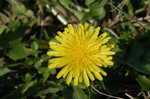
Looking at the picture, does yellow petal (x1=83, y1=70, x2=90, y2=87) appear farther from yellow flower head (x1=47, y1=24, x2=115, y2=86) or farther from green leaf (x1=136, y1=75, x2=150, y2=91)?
green leaf (x1=136, y1=75, x2=150, y2=91)

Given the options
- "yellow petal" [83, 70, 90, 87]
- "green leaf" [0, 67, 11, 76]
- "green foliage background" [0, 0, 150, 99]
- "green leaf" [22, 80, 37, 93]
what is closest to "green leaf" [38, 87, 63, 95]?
"green foliage background" [0, 0, 150, 99]

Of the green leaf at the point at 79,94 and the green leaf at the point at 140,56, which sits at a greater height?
the green leaf at the point at 140,56

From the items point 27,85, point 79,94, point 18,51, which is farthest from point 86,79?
point 18,51

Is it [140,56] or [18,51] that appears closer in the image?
[140,56]

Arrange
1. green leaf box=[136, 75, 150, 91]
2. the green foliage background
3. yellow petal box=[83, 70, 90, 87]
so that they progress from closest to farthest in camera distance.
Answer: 1. yellow petal box=[83, 70, 90, 87]
2. green leaf box=[136, 75, 150, 91]
3. the green foliage background

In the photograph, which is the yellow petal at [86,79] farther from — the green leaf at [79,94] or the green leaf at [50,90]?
the green leaf at [50,90]

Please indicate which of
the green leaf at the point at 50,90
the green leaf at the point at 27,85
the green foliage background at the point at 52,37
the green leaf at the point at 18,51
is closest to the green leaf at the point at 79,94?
the green foliage background at the point at 52,37

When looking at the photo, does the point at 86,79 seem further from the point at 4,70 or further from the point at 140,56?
the point at 4,70
